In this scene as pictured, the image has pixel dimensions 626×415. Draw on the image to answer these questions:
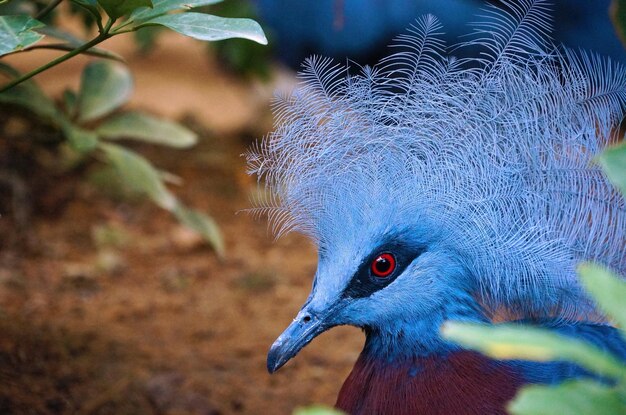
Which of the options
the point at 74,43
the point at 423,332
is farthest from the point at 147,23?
the point at 423,332

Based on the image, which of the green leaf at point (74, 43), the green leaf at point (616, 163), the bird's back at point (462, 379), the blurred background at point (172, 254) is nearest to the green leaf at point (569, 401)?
the green leaf at point (616, 163)

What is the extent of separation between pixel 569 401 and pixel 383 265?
0.92 metres

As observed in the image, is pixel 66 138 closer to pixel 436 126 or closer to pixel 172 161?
pixel 436 126

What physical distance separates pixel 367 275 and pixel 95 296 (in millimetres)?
1928

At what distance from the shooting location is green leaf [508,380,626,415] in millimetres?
816

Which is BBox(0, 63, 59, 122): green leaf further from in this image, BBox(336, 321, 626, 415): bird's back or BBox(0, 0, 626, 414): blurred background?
BBox(336, 321, 626, 415): bird's back

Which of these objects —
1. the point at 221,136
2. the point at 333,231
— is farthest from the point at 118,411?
the point at 221,136

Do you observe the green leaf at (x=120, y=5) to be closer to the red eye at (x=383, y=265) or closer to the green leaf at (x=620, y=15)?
the red eye at (x=383, y=265)

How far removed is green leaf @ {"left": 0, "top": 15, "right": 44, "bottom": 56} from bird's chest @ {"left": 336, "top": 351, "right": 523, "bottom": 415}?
3.44ft

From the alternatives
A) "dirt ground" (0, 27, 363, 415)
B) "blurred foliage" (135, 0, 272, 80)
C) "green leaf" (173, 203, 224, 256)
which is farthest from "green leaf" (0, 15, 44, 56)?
"blurred foliage" (135, 0, 272, 80)

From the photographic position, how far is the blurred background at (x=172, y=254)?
2.62m

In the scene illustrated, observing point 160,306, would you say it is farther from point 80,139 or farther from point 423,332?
point 423,332

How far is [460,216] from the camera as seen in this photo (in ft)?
5.73

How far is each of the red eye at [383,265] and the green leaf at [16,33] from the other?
2.80 ft
